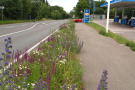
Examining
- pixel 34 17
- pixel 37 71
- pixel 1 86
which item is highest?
pixel 34 17

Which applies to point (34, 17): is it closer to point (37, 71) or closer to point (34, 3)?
point (34, 3)

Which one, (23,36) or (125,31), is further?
(125,31)

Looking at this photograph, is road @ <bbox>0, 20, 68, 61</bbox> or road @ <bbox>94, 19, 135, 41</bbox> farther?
road @ <bbox>94, 19, 135, 41</bbox>

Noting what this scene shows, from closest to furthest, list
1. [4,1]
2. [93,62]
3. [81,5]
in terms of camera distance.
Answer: [93,62] < [4,1] < [81,5]

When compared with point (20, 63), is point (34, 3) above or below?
above

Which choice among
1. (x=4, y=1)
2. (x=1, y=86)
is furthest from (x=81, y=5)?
(x=1, y=86)

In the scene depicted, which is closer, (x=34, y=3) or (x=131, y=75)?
(x=131, y=75)

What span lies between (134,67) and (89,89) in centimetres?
267

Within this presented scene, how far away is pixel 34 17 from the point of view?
64875 millimetres

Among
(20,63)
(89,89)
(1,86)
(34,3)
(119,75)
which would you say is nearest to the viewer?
(1,86)

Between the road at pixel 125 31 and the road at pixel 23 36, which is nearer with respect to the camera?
the road at pixel 23 36

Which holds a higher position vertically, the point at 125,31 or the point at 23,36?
the point at 125,31

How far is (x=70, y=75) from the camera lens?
4.38m

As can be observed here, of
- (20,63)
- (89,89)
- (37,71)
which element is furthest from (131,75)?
(20,63)
